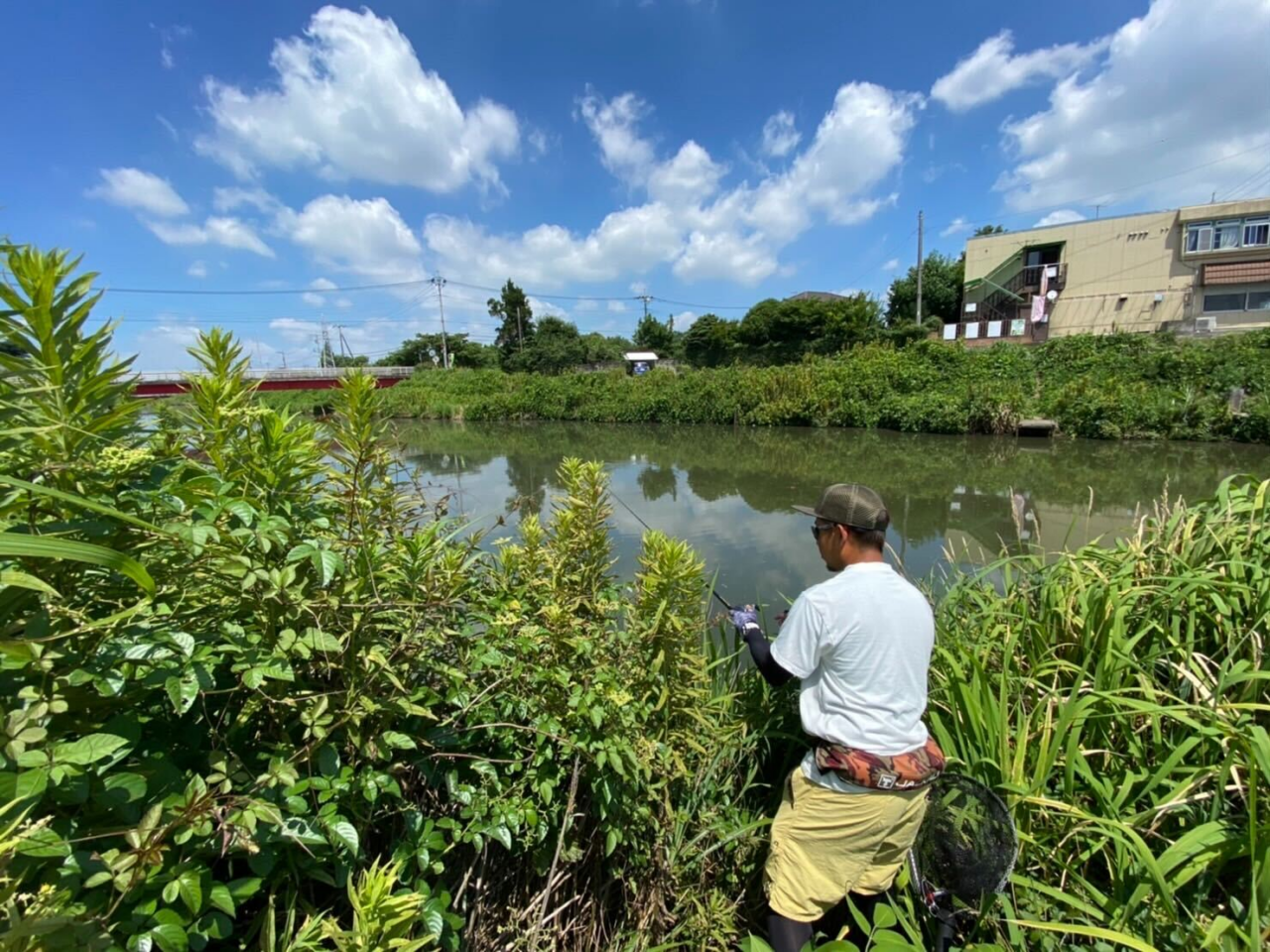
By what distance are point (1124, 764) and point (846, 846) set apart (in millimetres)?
747

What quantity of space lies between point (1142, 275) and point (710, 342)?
19.1 metres

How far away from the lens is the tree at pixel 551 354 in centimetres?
3644

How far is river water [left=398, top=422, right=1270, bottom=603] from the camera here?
542 cm

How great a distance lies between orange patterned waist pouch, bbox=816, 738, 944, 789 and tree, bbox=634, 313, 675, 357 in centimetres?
4169

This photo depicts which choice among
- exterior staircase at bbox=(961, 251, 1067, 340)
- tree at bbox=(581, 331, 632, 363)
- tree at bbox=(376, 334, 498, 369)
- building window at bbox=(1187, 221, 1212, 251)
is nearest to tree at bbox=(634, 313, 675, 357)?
tree at bbox=(581, 331, 632, 363)

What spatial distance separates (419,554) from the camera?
1.01 meters

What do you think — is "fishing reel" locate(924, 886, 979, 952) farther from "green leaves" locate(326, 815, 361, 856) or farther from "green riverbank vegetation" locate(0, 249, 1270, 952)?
"green leaves" locate(326, 815, 361, 856)

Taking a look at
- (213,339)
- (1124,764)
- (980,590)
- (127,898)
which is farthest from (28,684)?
(980,590)

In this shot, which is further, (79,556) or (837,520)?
(837,520)

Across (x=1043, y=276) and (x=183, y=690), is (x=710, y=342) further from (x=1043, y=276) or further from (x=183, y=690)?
(x=183, y=690)

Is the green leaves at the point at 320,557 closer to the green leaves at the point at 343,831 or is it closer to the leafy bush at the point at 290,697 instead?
the leafy bush at the point at 290,697

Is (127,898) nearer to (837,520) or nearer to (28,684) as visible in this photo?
(28,684)

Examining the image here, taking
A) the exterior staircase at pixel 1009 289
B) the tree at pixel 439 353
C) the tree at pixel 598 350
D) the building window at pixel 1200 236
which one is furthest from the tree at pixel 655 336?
the building window at pixel 1200 236

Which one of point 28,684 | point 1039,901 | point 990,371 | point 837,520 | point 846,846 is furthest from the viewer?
point 990,371
